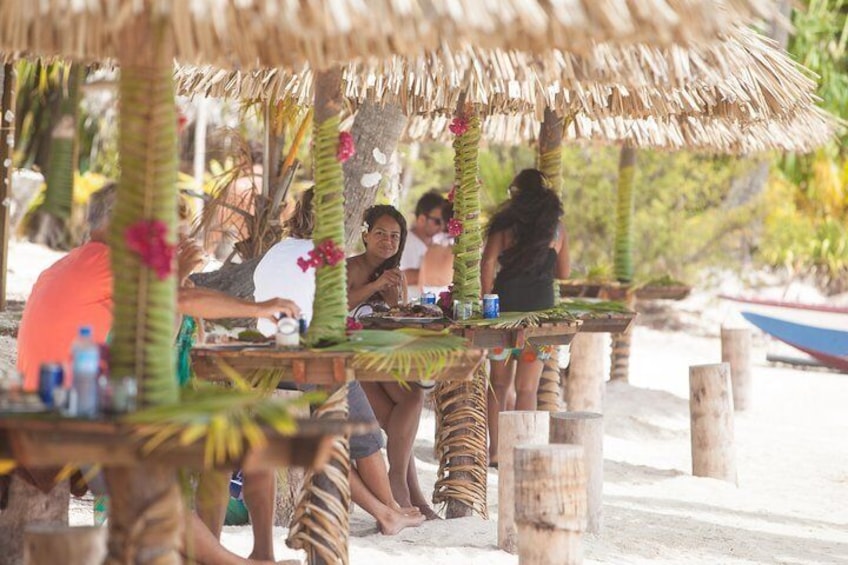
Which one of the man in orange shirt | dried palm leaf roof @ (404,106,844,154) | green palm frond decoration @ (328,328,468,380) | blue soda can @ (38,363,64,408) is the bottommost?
blue soda can @ (38,363,64,408)

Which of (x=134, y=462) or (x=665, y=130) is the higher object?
(x=665, y=130)

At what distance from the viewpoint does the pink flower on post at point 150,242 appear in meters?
3.38

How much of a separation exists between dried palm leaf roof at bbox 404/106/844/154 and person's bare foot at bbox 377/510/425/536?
408cm

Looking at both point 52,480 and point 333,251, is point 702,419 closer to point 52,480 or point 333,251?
point 333,251

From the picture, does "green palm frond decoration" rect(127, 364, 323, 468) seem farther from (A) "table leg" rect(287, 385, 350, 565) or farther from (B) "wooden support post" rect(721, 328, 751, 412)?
(B) "wooden support post" rect(721, 328, 751, 412)

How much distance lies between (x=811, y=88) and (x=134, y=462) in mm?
5141

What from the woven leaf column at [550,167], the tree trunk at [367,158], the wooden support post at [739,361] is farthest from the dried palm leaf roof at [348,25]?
the wooden support post at [739,361]

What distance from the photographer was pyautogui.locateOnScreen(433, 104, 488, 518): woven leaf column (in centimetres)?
630

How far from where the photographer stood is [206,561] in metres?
4.52

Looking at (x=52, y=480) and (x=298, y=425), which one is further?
(x=52, y=480)

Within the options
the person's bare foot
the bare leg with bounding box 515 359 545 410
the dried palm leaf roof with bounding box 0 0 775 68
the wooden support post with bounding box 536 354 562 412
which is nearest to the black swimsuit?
the bare leg with bounding box 515 359 545 410

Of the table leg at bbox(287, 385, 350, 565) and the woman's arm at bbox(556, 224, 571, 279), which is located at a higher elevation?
the woman's arm at bbox(556, 224, 571, 279)

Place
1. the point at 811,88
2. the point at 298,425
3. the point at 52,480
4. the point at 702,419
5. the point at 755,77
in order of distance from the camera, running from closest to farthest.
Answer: the point at 298,425 → the point at 52,480 → the point at 755,77 → the point at 811,88 → the point at 702,419

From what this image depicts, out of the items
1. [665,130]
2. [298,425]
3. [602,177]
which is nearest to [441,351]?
[298,425]
